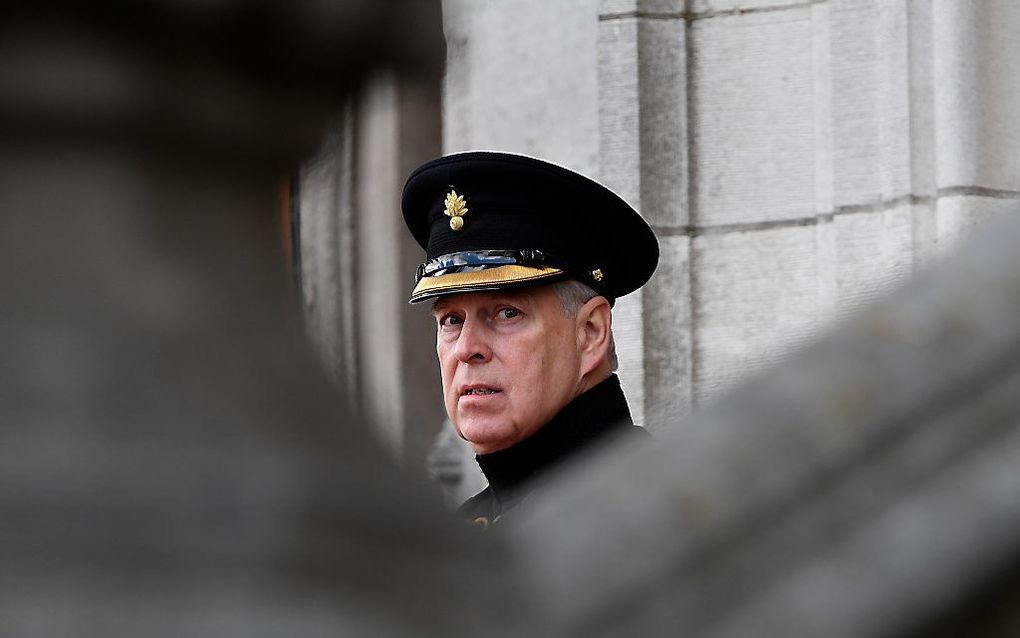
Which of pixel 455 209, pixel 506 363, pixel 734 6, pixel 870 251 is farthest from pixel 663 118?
pixel 506 363

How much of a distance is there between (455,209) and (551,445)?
0.58 metres

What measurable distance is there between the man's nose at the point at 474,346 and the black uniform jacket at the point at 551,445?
17 centimetres

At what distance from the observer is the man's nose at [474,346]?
10.3ft

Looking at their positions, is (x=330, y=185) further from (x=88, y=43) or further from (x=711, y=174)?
(x=711, y=174)

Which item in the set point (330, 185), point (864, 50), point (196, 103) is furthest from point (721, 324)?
point (196, 103)

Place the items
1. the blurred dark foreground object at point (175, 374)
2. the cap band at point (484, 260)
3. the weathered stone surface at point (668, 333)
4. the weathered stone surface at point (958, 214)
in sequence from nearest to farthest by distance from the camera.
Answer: the blurred dark foreground object at point (175, 374), the cap band at point (484, 260), the weathered stone surface at point (958, 214), the weathered stone surface at point (668, 333)

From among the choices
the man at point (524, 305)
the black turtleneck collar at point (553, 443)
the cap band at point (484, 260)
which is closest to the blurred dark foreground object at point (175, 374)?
the man at point (524, 305)

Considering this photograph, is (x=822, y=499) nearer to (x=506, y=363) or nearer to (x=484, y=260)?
(x=506, y=363)

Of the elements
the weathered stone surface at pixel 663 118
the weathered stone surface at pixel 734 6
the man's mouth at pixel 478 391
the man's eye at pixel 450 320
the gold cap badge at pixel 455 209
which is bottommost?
the man's mouth at pixel 478 391

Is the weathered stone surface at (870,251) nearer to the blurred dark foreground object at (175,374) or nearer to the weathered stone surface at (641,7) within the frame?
the weathered stone surface at (641,7)

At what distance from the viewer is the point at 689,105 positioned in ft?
15.4

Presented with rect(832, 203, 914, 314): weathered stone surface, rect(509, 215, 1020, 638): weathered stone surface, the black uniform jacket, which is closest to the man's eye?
the black uniform jacket

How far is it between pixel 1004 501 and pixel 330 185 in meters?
0.43

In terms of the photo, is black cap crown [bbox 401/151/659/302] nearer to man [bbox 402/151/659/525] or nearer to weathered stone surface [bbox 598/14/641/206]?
man [bbox 402/151/659/525]
